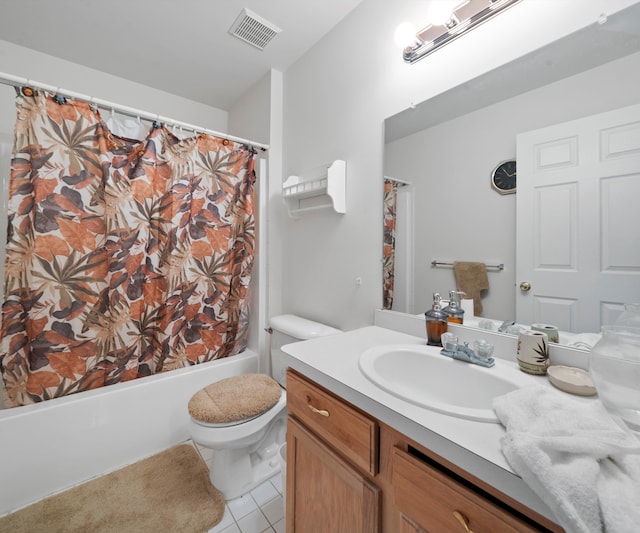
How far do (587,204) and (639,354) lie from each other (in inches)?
16.9

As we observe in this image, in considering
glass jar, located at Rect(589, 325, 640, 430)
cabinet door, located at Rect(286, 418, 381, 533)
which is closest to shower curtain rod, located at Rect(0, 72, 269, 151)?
cabinet door, located at Rect(286, 418, 381, 533)

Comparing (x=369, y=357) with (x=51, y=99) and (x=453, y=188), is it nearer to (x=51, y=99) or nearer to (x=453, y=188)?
(x=453, y=188)

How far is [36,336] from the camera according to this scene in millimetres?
1306

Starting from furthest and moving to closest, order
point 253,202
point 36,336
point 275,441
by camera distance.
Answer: point 253,202, point 275,441, point 36,336

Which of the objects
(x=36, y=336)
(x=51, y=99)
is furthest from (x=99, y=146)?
(x=36, y=336)

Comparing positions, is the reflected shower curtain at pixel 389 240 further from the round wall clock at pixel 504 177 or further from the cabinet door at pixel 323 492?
the cabinet door at pixel 323 492

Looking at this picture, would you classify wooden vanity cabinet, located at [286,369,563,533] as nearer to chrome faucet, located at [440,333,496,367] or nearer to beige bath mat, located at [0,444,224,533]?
chrome faucet, located at [440,333,496,367]

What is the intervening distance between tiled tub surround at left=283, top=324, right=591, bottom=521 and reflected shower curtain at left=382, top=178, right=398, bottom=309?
0.40m

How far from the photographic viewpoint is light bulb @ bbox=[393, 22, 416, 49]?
111 cm

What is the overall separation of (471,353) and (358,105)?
125 centimetres

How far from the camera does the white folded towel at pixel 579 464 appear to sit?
1.15 feet

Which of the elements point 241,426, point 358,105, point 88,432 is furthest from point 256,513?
point 358,105

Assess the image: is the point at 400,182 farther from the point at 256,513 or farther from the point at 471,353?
the point at 256,513

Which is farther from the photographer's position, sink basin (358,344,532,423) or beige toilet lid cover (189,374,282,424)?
beige toilet lid cover (189,374,282,424)
